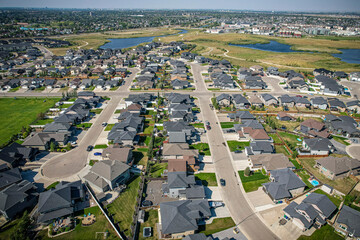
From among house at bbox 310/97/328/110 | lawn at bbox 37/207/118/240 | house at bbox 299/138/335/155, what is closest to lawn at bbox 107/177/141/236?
lawn at bbox 37/207/118/240

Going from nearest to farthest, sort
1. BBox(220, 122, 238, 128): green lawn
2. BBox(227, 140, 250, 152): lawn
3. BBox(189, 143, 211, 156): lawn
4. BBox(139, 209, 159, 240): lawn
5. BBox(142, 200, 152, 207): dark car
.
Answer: BBox(139, 209, 159, 240): lawn
BBox(142, 200, 152, 207): dark car
BBox(189, 143, 211, 156): lawn
BBox(227, 140, 250, 152): lawn
BBox(220, 122, 238, 128): green lawn

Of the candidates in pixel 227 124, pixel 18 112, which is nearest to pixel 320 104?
pixel 227 124

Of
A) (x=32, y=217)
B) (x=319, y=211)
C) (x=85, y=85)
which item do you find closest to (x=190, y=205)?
(x=319, y=211)

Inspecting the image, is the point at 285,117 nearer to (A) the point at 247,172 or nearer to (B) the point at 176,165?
(A) the point at 247,172

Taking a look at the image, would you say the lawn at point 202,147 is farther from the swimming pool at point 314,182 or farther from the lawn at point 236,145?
the swimming pool at point 314,182

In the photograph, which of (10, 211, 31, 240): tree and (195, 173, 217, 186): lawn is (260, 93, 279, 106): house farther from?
(10, 211, 31, 240): tree
